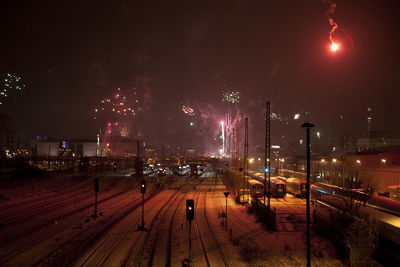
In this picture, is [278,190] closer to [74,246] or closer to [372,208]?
[372,208]

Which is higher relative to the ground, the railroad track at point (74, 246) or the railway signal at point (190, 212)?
the railway signal at point (190, 212)

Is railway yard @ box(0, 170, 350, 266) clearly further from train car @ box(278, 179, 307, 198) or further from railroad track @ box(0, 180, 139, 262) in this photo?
train car @ box(278, 179, 307, 198)

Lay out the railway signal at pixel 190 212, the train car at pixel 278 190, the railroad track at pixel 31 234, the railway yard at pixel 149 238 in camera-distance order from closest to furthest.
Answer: the railway yard at pixel 149 238, the railway signal at pixel 190 212, the railroad track at pixel 31 234, the train car at pixel 278 190

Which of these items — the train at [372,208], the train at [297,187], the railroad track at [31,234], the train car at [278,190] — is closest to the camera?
the train at [372,208]

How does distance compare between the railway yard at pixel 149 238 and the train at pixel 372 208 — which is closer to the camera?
the train at pixel 372 208

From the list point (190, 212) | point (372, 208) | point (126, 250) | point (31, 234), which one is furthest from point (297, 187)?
point (31, 234)

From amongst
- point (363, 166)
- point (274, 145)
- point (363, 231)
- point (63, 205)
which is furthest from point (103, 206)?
point (274, 145)

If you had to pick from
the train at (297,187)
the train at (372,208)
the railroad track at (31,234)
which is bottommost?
the railroad track at (31,234)

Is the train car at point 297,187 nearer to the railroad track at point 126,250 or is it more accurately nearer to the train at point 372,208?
A: the train at point 372,208

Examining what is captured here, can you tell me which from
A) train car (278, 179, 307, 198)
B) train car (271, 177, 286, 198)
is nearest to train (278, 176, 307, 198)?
train car (278, 179, 307, 198)

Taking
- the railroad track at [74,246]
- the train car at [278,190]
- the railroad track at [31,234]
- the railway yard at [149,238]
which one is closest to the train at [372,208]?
the railway yard at [149,238]
